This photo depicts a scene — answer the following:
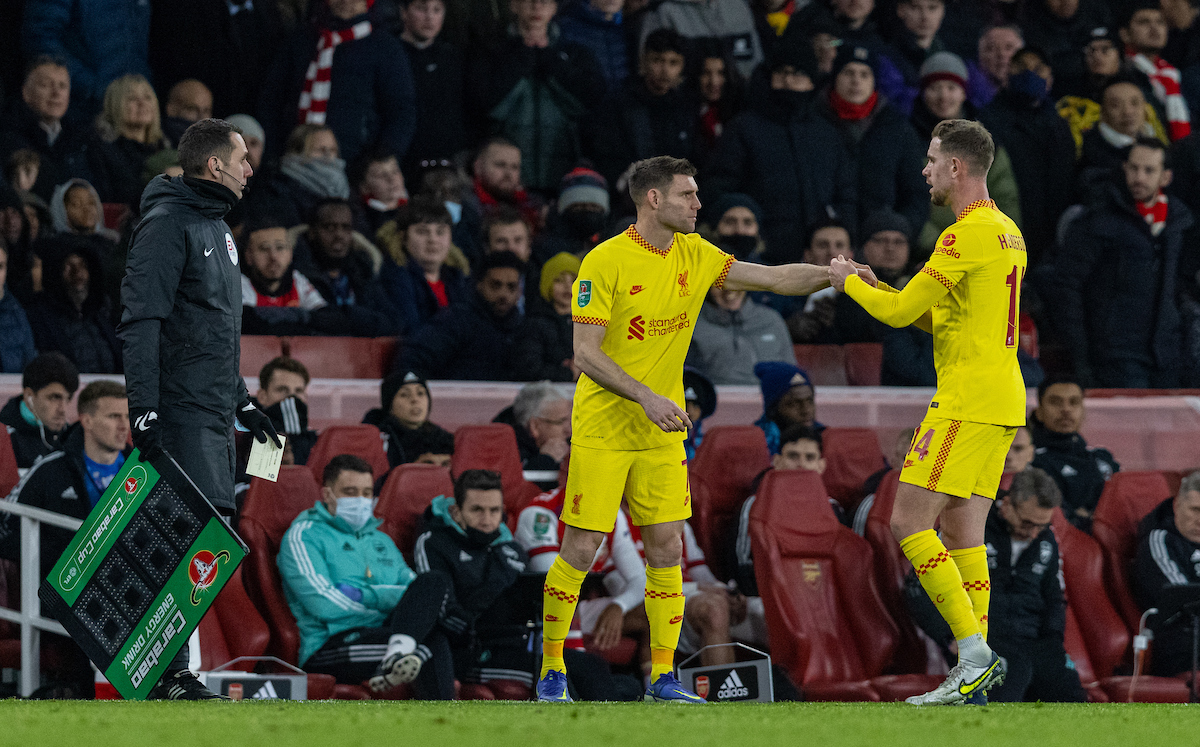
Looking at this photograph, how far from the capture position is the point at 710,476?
28.3 ft

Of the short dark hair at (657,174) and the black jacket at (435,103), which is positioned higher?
the black jacket at (435,103)

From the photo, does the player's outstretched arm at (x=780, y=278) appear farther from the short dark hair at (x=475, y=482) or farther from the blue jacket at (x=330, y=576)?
the blue jacket at (x=330, y=576)

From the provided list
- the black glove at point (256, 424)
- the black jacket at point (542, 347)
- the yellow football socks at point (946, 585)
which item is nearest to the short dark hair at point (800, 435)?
the black jacket at point (542, 347)

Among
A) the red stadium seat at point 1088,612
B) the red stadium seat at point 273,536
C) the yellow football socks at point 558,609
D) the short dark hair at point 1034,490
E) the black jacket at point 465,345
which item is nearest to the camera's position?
the yellow football socks at point 558,609

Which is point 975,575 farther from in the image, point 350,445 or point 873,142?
point 873,142

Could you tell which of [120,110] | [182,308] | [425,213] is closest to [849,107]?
[425,213]

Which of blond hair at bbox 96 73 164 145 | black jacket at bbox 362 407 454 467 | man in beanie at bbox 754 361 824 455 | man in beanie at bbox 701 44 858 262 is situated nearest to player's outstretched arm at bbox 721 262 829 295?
man in beanie at bbox 754 361 824 455

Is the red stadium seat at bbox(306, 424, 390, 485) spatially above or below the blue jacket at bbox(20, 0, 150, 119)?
below

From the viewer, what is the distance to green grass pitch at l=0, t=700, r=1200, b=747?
403 centimetres

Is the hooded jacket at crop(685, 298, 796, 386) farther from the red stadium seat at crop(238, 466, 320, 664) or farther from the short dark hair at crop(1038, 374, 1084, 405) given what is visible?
the red stadium seat at crop(238, 466, 320, 664)

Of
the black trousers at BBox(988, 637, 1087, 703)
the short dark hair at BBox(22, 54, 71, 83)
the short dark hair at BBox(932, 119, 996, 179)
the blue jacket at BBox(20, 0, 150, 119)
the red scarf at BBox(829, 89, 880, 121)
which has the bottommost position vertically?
the black trousers at BBox(988, 637, 1087, 703)

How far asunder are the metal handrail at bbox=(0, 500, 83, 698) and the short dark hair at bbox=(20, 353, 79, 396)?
92 cm

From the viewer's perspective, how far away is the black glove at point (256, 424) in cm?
569

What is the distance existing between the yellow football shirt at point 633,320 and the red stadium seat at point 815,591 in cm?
223
